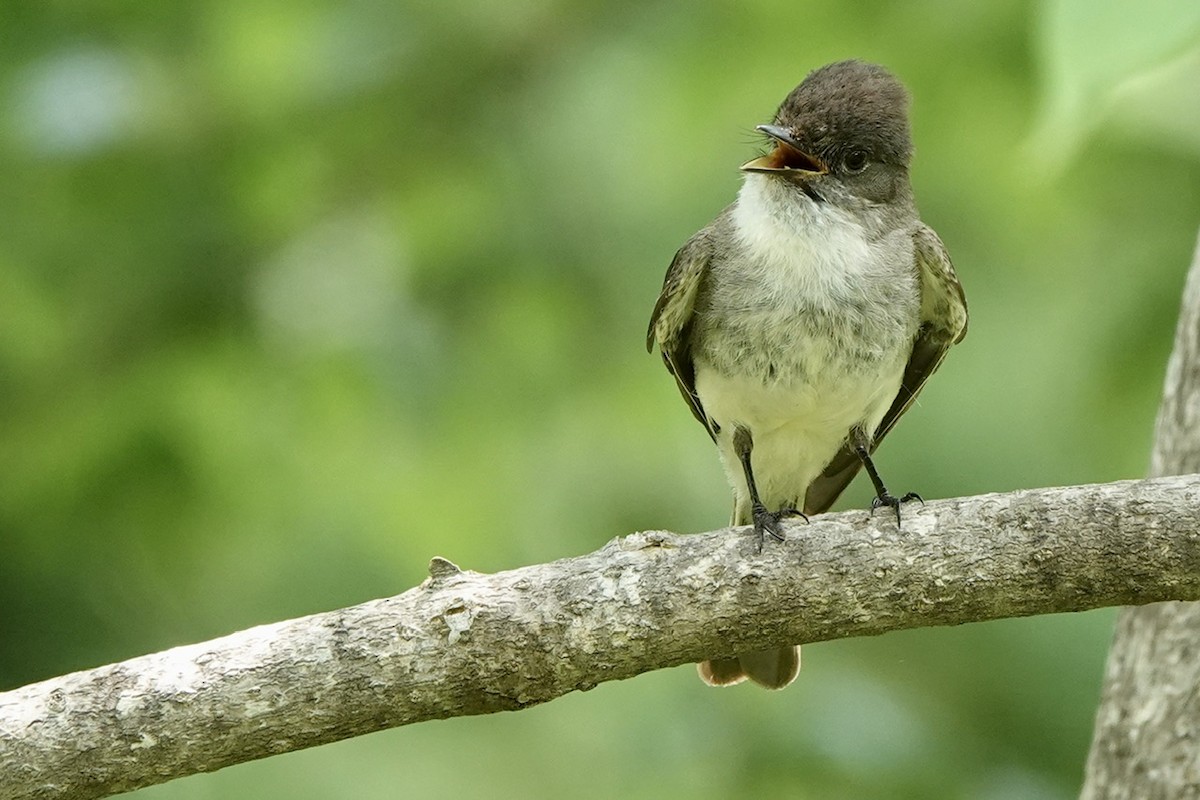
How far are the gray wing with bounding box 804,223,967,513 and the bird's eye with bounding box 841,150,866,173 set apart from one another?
250mm

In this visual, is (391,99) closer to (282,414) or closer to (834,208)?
(282,414)

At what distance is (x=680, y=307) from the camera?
4.37 m

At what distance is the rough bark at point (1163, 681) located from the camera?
376 centimetres

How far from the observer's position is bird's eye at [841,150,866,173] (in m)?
4.20

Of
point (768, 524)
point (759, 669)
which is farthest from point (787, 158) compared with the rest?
point (759, 669)

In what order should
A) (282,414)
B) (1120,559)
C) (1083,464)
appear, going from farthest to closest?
1. (1083,464)
2. (282,414)
3. (1120,559)

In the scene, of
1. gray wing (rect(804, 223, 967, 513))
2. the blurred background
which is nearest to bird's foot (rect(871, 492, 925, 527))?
gray wing (rect(804, 223, 967, 513))

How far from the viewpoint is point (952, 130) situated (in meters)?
5.57

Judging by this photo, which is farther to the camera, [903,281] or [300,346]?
[300,346]

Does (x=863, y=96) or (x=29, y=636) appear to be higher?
(x=863, y=96)

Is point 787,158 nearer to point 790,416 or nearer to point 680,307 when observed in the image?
point 680,307

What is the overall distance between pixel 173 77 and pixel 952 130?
2.65 metres

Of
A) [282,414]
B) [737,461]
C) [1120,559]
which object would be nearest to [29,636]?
[282,414]

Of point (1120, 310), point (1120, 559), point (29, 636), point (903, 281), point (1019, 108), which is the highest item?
point (1019, 108)
